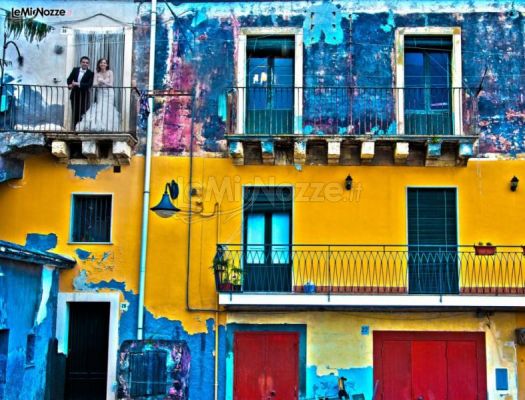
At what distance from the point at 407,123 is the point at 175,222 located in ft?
18.1

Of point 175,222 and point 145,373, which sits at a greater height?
point 175,222

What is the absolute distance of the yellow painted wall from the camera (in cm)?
1555

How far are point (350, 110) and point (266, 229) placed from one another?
10.5ft

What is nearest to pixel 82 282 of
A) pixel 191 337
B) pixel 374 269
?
pixel 191 337

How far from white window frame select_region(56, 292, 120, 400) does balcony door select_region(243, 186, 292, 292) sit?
116 inches

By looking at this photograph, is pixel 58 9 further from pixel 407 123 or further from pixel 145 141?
pixel 407 123

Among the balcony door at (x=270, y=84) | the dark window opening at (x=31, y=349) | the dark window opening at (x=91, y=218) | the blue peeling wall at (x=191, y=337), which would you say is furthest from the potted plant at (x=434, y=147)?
the dark window opening at (x=31, y=349)

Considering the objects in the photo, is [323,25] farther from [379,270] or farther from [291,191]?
[379,270]

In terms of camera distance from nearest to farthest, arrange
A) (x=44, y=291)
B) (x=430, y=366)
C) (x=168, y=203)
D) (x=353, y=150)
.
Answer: (x=168, y=203), (x=44, y=291), (x=430, y=366), (x=353, y=150)

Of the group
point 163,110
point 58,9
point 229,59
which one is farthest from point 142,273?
point 58,9

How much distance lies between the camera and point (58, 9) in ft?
54.7

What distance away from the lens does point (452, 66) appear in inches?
639

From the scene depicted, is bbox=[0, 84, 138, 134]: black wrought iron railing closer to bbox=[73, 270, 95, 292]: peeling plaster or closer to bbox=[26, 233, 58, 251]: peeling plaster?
bbox=[26, 233, 58, 251]: peeling plaster

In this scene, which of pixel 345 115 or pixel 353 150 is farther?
pixel 345 115
